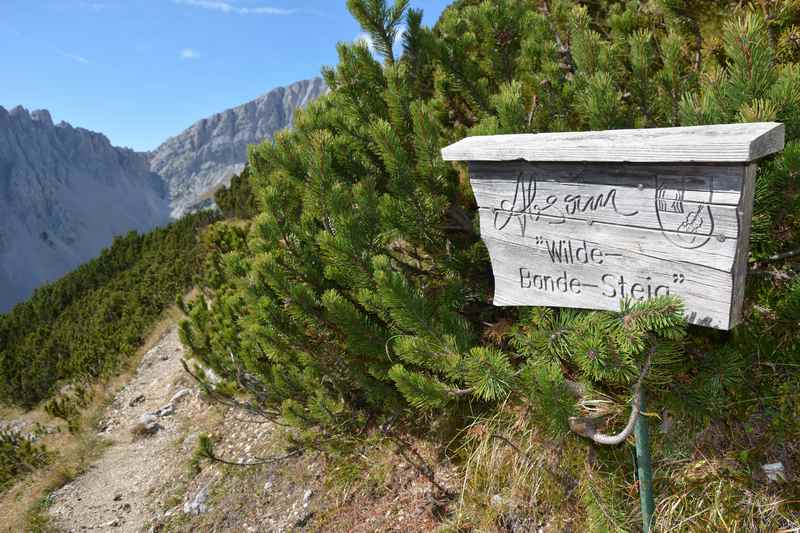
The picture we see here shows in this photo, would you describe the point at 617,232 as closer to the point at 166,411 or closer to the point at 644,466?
the point at 644,466

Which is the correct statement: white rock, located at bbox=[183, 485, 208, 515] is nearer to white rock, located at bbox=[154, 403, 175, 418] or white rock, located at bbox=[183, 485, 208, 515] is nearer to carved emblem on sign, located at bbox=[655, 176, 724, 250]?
white rock, located at bbox=[154, 403, 175, 418]

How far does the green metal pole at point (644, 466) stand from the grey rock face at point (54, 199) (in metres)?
100.0

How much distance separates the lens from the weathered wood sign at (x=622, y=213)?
51.2 inches

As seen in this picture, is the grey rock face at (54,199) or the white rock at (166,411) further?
the grey rock face at (54,199)

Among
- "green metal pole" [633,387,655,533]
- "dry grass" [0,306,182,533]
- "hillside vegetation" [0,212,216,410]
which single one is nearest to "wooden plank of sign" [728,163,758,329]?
"green metal pole" [633,387,655,533]

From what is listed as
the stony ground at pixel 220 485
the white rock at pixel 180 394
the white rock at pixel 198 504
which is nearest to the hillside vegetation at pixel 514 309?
the stony ground at pixel 220 485

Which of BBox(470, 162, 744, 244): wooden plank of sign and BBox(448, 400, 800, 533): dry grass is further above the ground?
BBox(470, 162, 744, 244): wooden plank of sign

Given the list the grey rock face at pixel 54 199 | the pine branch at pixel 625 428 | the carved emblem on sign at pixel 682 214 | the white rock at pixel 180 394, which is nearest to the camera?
the carved emblem on sign at pixel 682 214

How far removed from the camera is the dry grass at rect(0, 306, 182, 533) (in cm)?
481

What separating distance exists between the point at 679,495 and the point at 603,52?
203 cm

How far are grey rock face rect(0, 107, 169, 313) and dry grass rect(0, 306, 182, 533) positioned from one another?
91.7 m

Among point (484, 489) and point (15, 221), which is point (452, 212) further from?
point (15, 221)

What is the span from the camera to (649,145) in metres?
1.35

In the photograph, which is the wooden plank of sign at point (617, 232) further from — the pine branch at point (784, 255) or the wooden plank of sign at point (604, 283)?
the pine branch at point (784, 255)
